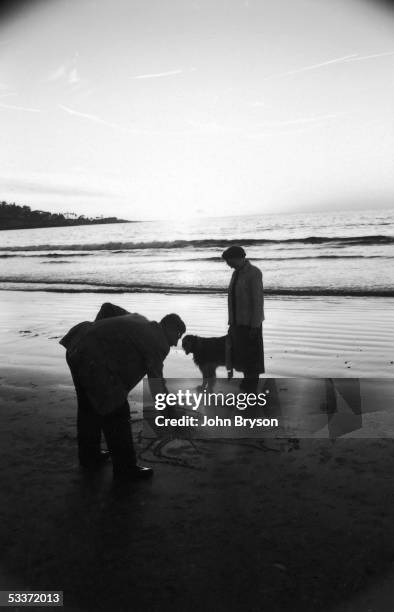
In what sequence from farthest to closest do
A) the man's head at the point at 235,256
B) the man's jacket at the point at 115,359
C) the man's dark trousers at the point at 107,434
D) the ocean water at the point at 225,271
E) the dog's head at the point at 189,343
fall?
the ocean water at the point at 225,271 < the dog's head at the point at 189,343 < the man's head at the point at 235,256 < the man's dark trousers at the point at 107,434 < the man's jacket at the point at 115,359

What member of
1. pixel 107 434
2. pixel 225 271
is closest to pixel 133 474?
pixel 107 434

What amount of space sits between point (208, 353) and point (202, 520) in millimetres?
3200

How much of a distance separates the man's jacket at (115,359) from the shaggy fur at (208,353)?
2676 mm

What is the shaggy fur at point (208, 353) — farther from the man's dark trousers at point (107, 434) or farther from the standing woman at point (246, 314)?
the man's dark trousers at point (107, 434)

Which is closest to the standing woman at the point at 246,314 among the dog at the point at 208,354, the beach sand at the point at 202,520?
the dog at the point at 208,354

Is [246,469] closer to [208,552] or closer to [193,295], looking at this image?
[208,552]

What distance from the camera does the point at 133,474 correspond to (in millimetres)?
3871

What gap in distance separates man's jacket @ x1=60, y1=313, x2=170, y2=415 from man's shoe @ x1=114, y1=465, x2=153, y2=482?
577mm

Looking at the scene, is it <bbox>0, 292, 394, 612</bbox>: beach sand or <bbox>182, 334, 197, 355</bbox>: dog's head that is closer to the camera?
<bbox>0, 292, 394, 612</bbox>: beach sand

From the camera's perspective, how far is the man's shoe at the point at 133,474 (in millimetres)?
3871

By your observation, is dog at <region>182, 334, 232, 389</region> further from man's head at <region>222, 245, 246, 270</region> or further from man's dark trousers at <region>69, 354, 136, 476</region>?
man's dark trousers at <region>69, 354, 136, 476</region>

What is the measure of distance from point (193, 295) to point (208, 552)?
1396 centimetres

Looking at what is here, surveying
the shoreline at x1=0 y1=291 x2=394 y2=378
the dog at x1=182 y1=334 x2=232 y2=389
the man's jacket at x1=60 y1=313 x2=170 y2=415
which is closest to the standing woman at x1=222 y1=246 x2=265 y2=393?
the dog at x1=182 y1=334 x2=232 y2=389

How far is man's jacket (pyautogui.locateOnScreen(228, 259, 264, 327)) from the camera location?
563 centimetres
